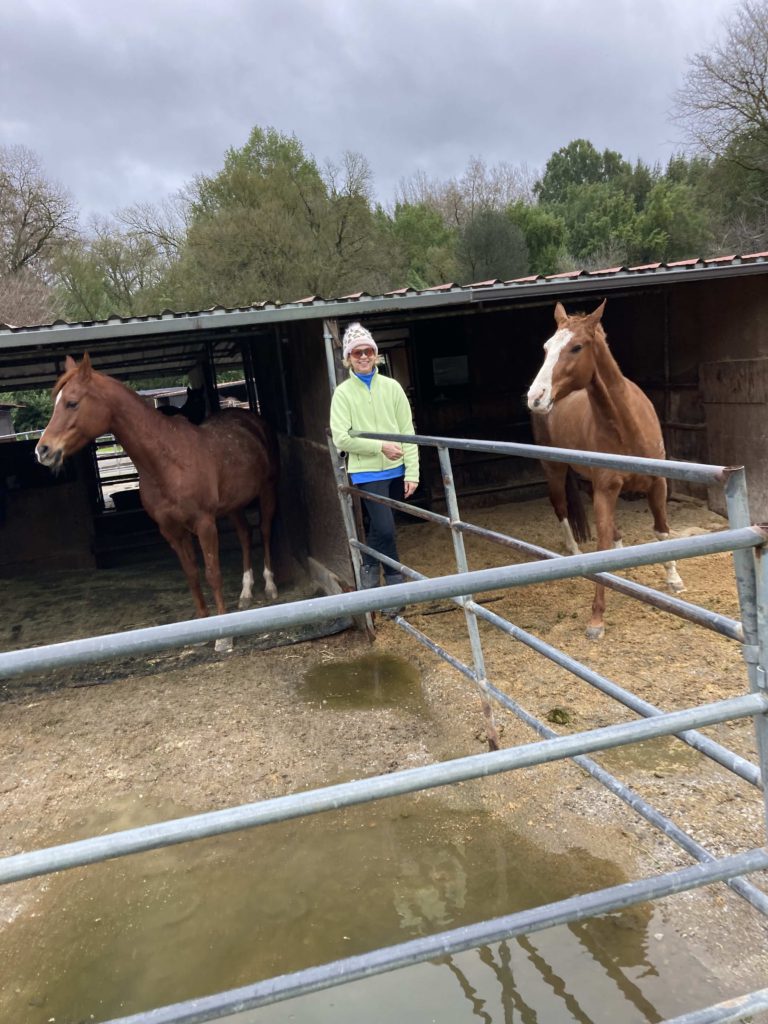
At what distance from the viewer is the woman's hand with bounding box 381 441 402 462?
399 centimetres

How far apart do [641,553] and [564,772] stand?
7.05ft

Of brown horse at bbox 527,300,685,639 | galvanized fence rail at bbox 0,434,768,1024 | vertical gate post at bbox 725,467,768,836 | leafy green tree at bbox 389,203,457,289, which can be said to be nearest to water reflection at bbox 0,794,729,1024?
galvanized fence rail at bbox 0,434,768,1024

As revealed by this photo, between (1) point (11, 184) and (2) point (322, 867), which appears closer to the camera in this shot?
(2) point (322, 867)

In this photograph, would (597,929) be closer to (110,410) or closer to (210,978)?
(210,978)

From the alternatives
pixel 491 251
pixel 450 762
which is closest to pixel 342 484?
pixel 450 762

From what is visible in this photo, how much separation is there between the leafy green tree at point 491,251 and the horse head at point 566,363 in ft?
85.4

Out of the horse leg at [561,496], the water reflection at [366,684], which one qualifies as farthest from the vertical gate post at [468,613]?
the horse leg at [561,496]

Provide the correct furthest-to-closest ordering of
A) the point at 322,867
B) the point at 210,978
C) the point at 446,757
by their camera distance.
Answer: the point at 446,757 < the point at 322,867 < the point at 210,978

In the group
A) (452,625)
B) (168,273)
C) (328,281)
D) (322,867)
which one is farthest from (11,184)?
(322,867)

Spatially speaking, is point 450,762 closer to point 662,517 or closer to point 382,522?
point 382,522

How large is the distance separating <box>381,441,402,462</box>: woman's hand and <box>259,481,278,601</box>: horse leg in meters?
2.57

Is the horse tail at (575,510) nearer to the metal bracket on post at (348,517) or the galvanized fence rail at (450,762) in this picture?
the metal bracket on post at (348,517)

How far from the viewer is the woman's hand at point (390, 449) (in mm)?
3990

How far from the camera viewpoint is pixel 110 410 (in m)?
5.00
